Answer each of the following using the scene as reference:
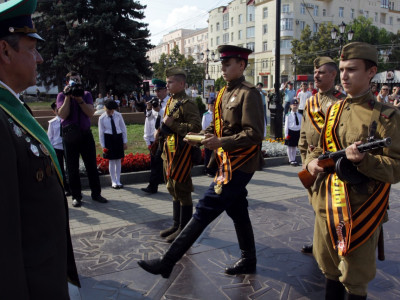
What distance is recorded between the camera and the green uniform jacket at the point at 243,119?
3457mm

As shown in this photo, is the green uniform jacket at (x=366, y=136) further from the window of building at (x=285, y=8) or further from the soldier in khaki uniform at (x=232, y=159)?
the window of building at (x=285, y=8)

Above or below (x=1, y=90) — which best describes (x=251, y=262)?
below

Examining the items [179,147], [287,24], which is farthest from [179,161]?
[287,24]

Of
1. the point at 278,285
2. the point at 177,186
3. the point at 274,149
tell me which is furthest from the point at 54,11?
the point at 278,285

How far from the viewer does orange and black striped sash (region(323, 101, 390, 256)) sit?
2562mm

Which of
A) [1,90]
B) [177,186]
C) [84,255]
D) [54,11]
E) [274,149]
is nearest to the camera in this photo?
[1,90]

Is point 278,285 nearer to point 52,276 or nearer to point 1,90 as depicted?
point 52,276

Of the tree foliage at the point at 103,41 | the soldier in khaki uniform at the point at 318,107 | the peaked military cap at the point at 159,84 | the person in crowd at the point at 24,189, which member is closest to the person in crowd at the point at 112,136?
the peaked military cap at the point at 159,84

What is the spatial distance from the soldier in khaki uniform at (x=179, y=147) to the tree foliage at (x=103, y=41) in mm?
20919

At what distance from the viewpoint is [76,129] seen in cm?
609

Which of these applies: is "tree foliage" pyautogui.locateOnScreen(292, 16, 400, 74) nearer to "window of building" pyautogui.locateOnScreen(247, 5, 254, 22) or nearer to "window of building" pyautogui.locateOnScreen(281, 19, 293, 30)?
"window of building" pyautogui.locateOnScreen(281, 19, 293, 30)

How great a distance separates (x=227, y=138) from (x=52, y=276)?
2.15 meters

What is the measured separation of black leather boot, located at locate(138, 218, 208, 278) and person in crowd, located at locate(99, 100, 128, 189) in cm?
401

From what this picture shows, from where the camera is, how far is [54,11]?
27.0m
